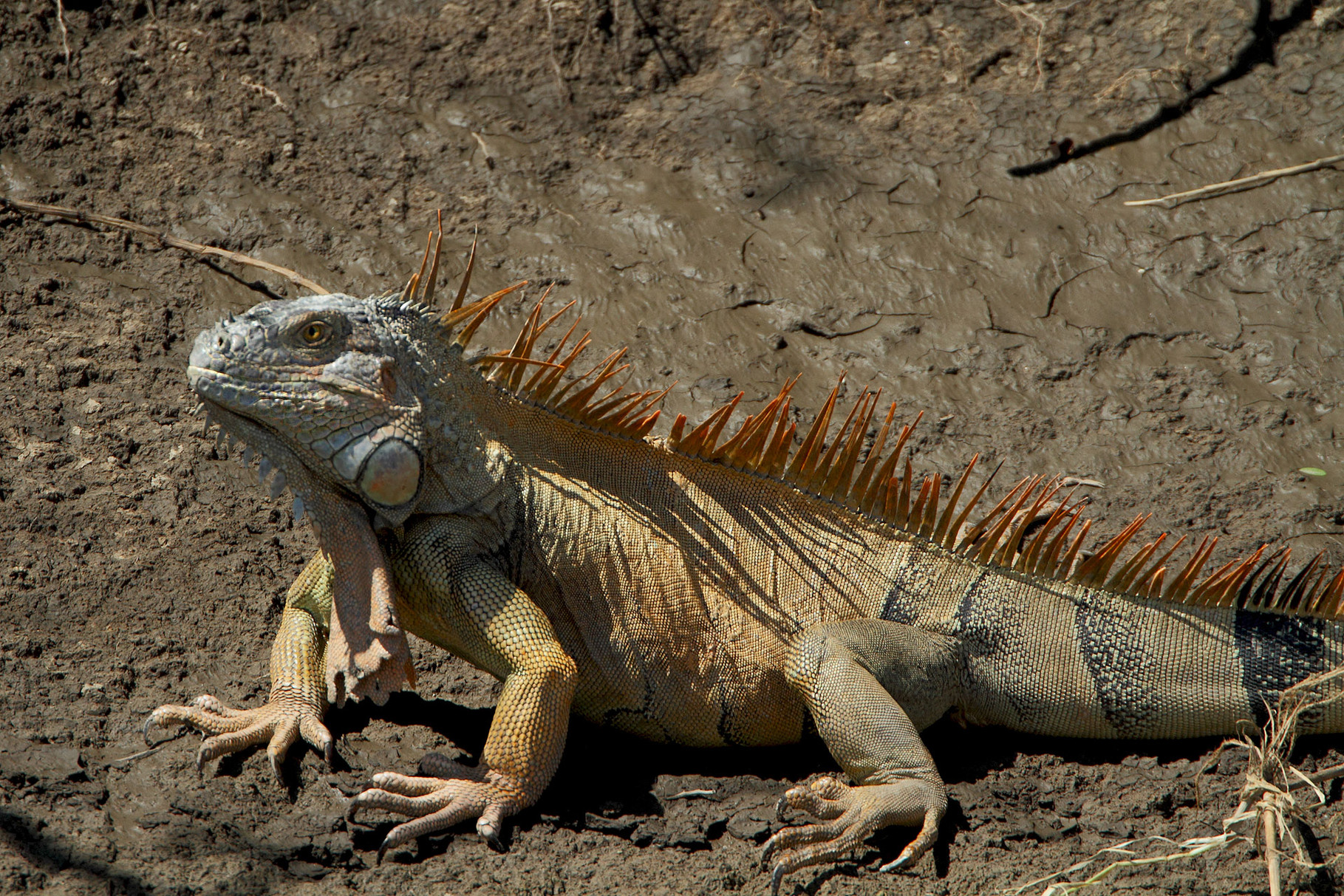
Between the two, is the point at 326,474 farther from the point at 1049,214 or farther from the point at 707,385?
the point at 1049,214

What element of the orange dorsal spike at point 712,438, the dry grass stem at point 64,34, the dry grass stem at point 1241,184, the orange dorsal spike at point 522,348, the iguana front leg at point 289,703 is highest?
the dry grass stem at point 64,34

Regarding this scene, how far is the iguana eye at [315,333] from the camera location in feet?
11.4

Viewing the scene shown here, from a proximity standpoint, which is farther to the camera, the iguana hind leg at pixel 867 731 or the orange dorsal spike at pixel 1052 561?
the orange dorsal spike at pixel 1052 561

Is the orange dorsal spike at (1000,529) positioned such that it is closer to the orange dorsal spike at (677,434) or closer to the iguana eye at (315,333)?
the orange dorsal spike at (677,434)

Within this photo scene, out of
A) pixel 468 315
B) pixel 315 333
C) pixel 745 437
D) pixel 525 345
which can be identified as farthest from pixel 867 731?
pixel 315 333

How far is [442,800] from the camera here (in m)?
3.44

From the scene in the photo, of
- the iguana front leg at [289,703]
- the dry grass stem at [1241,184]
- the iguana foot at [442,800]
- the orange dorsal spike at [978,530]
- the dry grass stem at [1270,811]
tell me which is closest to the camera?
the dry grass stem at [1270,811]

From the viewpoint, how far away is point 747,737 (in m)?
3.93

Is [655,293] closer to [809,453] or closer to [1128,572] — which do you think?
[809,453]

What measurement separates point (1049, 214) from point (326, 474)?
469cm

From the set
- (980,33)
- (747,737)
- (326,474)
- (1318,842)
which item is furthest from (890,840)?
(980,33)

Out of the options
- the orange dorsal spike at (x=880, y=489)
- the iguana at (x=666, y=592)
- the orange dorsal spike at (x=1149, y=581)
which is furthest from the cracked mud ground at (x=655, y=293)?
the orange dorsal spike at (x=880, y=489)

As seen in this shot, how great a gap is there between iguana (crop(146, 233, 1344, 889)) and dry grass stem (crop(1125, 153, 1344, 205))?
10.9 feet

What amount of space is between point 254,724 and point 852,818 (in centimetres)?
196
